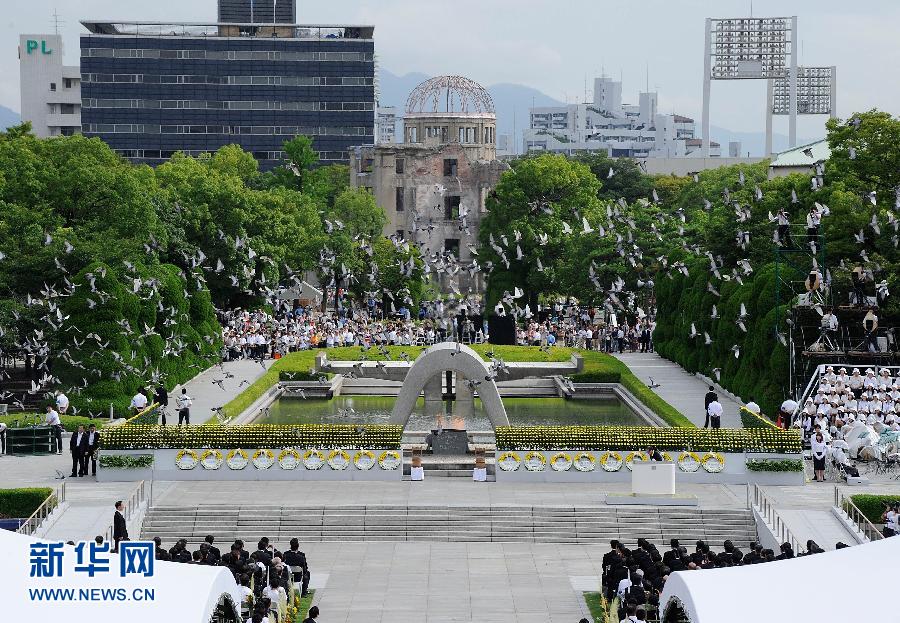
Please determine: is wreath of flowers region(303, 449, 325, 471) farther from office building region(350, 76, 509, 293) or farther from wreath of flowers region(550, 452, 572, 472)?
office building region(350, 76, 509, 293)

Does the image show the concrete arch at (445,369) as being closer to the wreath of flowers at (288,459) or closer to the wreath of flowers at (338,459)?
the wreath of flowers at (338,459)

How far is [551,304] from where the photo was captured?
9744 cm

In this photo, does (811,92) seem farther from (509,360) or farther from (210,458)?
(210,458)

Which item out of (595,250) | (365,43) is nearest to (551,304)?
(595,250)

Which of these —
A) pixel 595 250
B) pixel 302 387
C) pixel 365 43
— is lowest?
pixel 302 387

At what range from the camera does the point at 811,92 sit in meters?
144

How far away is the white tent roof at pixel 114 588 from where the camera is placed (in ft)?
75.4

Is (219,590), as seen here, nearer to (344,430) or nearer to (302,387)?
(344,430)

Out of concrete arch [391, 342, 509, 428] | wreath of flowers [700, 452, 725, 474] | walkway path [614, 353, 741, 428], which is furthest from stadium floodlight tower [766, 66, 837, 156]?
wreath of flowers [700, 452, 725, 474]

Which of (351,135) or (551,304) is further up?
(351,135)

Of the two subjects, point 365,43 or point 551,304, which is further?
point 365,43

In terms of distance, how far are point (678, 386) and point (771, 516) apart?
28.1 metres

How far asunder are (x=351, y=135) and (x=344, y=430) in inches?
5608

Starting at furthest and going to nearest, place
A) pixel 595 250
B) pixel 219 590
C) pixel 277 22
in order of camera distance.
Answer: pixel 277 22 < pixel 595 250 < pixel 219 590
